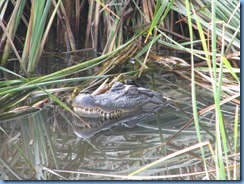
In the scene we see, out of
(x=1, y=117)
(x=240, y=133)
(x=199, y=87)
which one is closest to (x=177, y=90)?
(x=199, y=87)

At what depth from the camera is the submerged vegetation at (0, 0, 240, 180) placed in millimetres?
2631

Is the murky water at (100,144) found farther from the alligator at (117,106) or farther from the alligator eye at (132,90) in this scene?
the alligator eye at (132,90)

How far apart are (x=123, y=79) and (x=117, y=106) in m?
0.46

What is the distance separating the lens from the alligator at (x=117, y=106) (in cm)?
348

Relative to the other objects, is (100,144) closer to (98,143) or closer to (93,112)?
(98,143)

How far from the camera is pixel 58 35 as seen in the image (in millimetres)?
4906

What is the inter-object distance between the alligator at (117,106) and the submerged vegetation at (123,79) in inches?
4.5

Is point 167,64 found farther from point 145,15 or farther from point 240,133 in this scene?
point 240,133

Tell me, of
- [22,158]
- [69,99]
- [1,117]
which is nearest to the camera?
[22,158]

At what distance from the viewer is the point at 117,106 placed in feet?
11.8

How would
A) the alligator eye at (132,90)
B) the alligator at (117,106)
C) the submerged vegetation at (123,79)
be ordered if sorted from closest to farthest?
the submerged vegetation at (123,79) < the alligator at (117,106) < the alligator eye at (132,90)

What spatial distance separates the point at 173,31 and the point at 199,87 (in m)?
1.19

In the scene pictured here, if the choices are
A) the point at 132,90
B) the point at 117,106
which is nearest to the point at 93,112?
the point at 117,106

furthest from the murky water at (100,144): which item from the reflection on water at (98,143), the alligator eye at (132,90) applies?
the alligator eye at (132,90)
